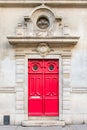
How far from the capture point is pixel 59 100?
13195 mm

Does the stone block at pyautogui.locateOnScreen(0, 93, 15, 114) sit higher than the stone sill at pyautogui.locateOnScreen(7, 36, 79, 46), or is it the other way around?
the stone sill at pyautogui.locateOnScreen(7, 36, 79, 46)

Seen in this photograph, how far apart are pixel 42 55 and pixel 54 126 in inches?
106

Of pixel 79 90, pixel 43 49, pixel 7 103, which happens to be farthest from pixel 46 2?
pixel 7 103

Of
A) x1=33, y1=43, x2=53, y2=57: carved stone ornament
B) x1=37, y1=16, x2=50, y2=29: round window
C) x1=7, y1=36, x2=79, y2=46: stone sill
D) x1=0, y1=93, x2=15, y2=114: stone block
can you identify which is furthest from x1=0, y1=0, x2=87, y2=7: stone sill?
x1=0, y1=93, x2=15, y2=114: stone block

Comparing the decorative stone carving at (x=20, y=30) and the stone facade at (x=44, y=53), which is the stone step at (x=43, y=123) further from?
the decorative stone carving at (x=20, y=30)

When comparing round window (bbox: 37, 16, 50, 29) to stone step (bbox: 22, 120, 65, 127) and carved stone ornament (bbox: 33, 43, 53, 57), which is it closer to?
carved stone ornament (bbox: 33, 43, 53, 57)

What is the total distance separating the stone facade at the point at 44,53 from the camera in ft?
43.0

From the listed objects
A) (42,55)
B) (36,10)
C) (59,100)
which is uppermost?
(36,10)

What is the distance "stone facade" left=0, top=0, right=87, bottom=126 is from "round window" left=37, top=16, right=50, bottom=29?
38 mm

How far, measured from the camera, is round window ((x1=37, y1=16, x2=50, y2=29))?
13.2m

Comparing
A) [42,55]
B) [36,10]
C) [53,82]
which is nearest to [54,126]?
[53,82]

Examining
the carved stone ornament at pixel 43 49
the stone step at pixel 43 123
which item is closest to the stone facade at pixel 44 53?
the carved stone ornament at pixel 43 49

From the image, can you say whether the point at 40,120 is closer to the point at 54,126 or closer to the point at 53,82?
the point at 54,126

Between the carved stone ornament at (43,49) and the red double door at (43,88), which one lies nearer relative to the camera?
the carved stone ornament at (43,49)
